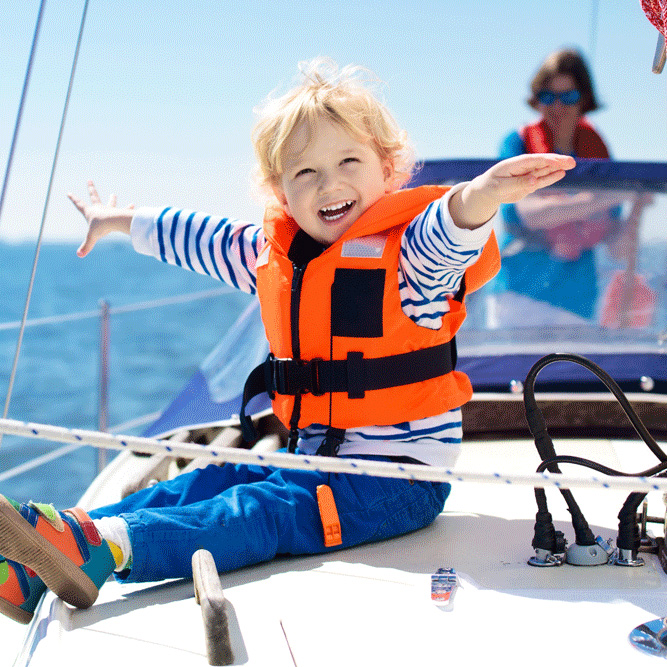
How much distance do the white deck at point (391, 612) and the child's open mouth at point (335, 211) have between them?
664 millimetres

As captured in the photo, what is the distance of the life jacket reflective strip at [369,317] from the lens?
1596 mm

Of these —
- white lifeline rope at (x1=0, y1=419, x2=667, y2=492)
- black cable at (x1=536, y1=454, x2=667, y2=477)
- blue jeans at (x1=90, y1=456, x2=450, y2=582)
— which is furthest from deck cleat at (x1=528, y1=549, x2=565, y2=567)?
white lifeline rope at (x1=0, y1=419, x2=667, y2=492)

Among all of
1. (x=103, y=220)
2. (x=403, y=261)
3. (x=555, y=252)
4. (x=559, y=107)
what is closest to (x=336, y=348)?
(x=403, y=261)

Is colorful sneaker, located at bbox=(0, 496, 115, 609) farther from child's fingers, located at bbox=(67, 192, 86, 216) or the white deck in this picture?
child's fingers, located at bbox=(67, 192, 86, 216)

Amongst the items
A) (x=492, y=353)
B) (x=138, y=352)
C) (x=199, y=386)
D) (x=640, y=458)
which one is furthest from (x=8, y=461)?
(x=138, y=352)

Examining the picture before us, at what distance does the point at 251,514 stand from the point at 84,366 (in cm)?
1423

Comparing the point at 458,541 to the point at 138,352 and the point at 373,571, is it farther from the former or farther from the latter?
the point at 138,352

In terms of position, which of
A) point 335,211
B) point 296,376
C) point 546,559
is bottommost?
A: point 546,559

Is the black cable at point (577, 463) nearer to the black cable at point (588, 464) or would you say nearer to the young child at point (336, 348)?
the black cable at point (588, 464)

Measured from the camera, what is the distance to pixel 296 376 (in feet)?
5.44

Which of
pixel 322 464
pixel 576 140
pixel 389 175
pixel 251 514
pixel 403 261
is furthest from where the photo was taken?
pixel 576 140

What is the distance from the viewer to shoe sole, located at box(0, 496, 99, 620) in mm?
1229

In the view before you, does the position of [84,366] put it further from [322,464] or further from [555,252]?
[322,464]

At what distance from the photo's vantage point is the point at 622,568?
138cm
